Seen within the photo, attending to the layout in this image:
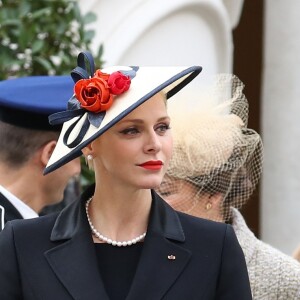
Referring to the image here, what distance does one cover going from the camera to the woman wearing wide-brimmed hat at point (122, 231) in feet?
9.12

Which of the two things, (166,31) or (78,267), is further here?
(166,31)

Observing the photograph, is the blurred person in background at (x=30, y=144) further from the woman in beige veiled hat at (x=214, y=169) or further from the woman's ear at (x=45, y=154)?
the woman in beige veiled hat at (x=214, y=169)

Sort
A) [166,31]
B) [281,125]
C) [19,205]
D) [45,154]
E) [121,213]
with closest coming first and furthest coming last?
[121,213] → [19,205] → [45,154] → [166,31] → [281,125]

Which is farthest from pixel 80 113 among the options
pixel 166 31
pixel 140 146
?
pixel 166 31

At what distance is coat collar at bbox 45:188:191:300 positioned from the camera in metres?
2.79

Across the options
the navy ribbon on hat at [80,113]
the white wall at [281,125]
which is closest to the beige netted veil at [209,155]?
the navy ribbon on hat at [80,113]

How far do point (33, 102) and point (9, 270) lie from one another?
1.22 m

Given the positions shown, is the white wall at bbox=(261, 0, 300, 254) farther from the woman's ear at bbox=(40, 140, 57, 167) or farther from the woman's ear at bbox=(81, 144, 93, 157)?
the woman's ear at bbox=(81, 144, 93, 157)

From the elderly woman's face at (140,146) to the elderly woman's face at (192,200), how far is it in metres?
0.85

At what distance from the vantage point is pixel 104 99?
2793mm

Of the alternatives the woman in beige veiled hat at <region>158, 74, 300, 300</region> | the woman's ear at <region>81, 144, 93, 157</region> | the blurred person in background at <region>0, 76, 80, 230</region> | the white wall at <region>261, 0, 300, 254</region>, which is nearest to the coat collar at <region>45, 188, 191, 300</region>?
the woman's ear at <region>81, 144, 93, 157</region>

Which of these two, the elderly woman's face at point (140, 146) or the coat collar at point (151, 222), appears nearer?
the elderly woman's face at point (140, 146)

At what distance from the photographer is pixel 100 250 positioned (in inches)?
113

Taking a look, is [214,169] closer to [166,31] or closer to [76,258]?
[76,258]
